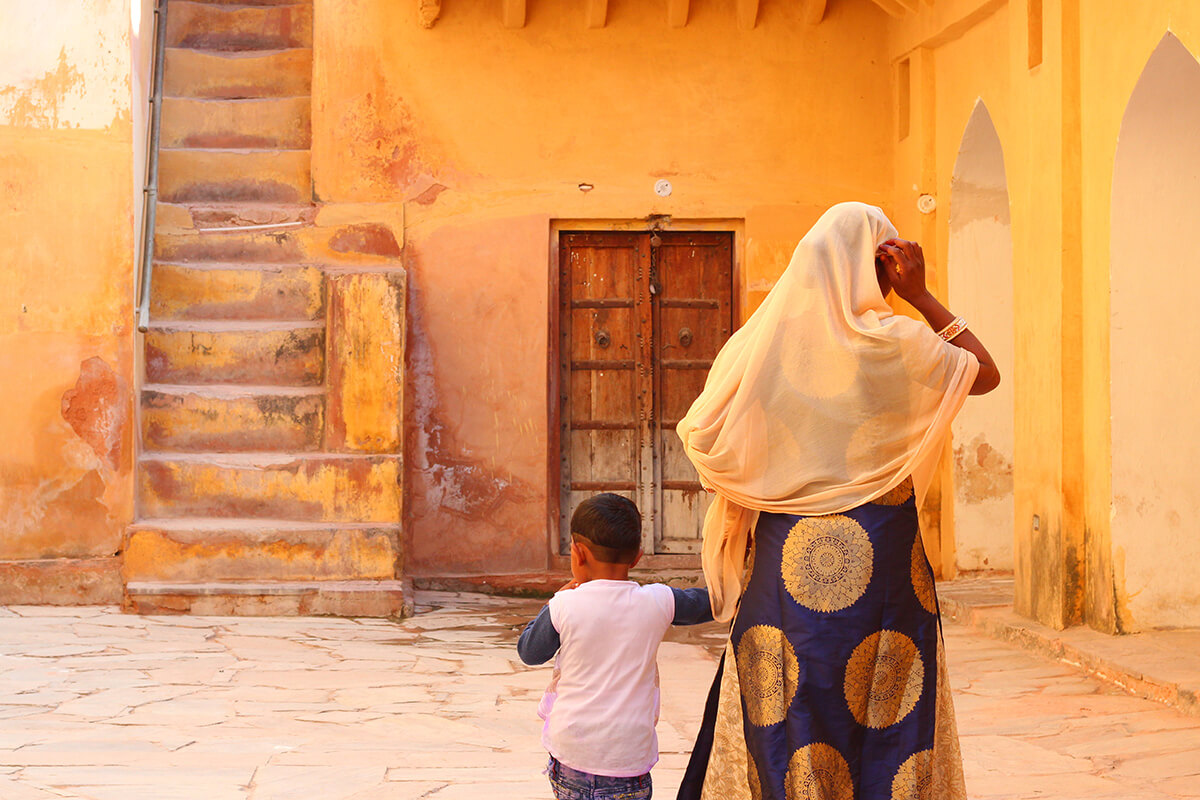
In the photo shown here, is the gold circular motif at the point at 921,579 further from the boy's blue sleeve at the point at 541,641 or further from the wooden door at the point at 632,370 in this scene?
the wooden door at the point at 632,370

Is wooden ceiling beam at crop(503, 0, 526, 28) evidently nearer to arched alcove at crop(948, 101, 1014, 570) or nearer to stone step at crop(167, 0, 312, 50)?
stone step at crop(167, 0, 312, 50)

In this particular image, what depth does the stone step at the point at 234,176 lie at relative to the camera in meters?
9.26

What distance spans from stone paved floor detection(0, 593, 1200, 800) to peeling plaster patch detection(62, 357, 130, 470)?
1.03m

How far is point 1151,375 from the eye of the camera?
6312 millimetres

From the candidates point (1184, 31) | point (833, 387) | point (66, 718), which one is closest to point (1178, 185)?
point (1184, 31)

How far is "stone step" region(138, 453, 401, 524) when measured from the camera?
7.71m

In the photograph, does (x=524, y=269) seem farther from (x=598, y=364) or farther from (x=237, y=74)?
(x=237, y=74)

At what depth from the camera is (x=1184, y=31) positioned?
561cm

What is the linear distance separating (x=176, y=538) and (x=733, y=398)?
5293mm

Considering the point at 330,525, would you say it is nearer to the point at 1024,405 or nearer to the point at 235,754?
the point at 235,754

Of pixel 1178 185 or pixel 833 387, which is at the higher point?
pixel 1178 185

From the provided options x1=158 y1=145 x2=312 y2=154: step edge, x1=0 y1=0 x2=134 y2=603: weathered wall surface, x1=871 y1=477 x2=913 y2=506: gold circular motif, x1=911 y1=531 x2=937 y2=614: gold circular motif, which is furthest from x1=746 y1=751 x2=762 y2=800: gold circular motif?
x1=158 y1=145 x2=312 y2=154: step edge

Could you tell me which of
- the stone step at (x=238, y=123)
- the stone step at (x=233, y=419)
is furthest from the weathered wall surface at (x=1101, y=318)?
the stone step at (x=238, y=123)

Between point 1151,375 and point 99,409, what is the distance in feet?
18.8
